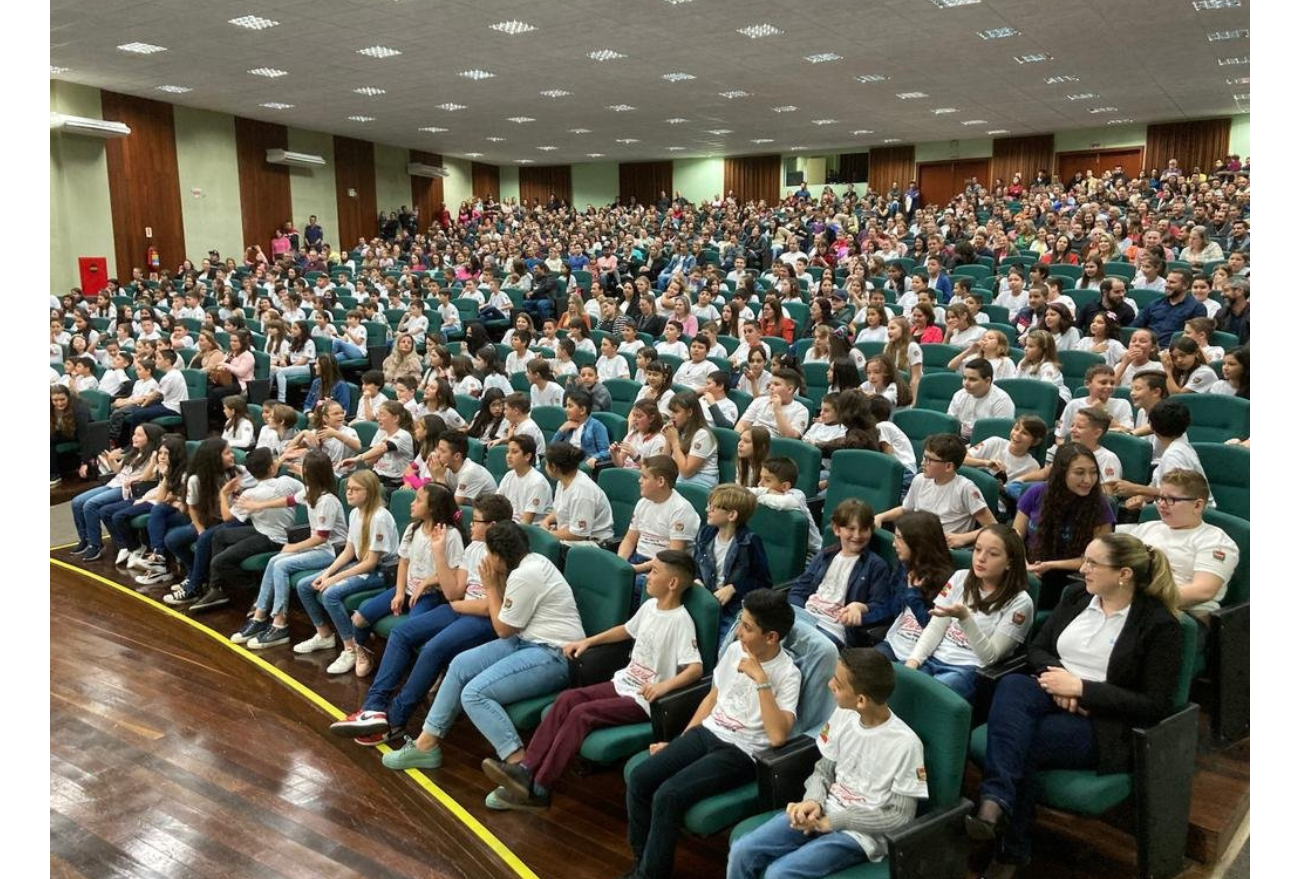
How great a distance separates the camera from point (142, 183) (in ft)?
56.3

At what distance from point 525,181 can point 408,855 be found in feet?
90.5

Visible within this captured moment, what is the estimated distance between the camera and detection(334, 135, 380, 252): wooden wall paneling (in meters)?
21.9

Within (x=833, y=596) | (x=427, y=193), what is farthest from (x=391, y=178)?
(x=833, y=596)

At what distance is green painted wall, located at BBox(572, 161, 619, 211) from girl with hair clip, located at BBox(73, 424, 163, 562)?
23.3 metres

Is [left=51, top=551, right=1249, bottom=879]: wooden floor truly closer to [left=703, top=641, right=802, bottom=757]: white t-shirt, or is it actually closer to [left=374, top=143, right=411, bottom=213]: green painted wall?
[left=703, top=641, right=802, bottom=757]: white t-shirt

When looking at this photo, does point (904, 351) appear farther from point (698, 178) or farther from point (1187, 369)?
point (698, 178)

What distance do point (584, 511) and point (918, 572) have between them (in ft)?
5.89

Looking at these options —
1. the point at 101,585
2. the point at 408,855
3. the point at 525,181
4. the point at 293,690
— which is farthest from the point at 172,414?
the point at 525,181

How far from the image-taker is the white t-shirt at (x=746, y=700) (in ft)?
9.85

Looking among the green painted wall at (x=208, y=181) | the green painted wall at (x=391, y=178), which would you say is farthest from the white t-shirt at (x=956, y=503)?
the green painted wall at (x=391, y=178)

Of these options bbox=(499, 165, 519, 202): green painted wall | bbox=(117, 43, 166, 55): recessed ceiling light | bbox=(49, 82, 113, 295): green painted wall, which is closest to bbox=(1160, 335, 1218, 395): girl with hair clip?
bbox=(117, 43, 166, 55): recessed ceiling light

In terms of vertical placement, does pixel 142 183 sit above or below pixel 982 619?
above

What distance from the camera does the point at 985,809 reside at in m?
2.71

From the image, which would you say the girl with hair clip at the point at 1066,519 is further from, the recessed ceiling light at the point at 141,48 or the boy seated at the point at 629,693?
the recessed ceiling light at the point at 141,48
